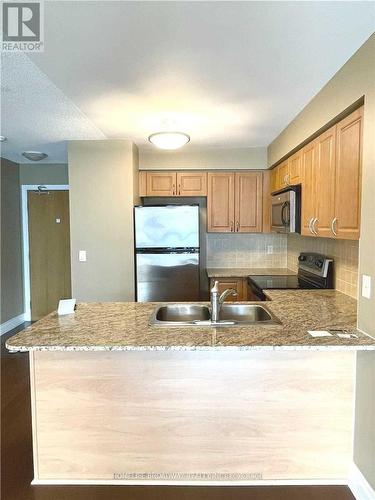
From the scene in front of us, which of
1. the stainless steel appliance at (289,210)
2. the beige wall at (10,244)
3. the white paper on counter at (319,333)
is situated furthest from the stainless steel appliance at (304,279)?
the beige wall at (10,244)

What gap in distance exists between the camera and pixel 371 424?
1.57m

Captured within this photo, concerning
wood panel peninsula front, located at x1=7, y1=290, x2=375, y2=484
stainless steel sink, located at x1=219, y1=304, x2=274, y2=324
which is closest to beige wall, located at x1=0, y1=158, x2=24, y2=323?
wood panel peninsula front, located at x1=7, y1=290, x2=375, y2=484

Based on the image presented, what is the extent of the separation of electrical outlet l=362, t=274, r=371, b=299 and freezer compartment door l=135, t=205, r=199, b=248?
1964 mm

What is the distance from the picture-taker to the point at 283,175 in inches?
134

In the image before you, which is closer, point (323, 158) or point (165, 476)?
point (165, 476)

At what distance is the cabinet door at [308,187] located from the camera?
256cm

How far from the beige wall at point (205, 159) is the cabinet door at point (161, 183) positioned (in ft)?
0.32

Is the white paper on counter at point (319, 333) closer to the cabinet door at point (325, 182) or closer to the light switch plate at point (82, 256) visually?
the cabinet door at point (325, 182)

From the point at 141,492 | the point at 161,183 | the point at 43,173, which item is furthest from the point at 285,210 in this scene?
the point at 43,173

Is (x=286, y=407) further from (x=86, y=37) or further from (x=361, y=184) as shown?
(x=86, y=37)

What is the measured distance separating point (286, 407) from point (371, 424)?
41cm

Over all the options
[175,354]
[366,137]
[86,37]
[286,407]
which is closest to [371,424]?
[286,407]

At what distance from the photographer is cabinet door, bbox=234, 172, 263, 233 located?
397 cm

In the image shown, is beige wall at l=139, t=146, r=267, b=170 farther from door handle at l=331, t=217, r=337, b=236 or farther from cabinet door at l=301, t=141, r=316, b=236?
door handle at l=331, t=217, r=337, b=236
